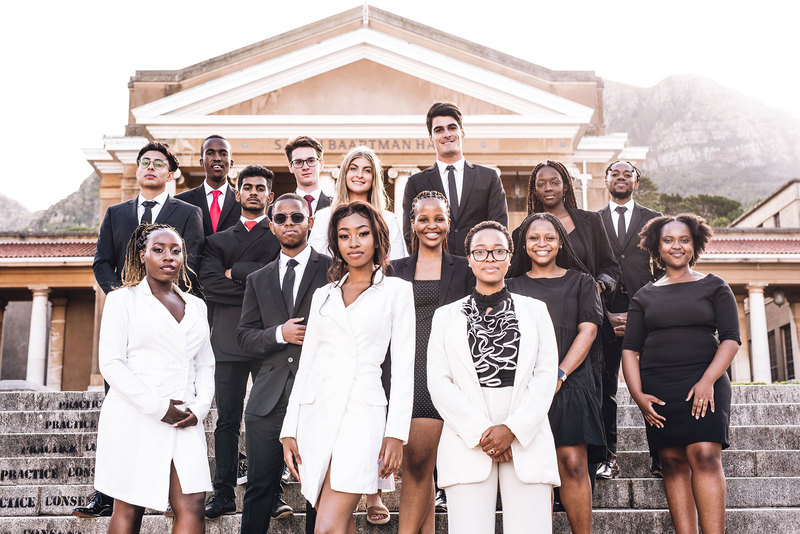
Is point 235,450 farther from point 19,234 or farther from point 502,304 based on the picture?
point 19,234

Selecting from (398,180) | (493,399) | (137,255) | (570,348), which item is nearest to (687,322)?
(570,348)

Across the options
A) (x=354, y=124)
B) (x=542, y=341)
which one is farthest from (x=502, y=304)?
(x=354, y=124)

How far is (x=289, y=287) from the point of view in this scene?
17.9ft

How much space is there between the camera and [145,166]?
6.30m

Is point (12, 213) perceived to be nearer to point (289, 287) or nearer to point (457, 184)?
point (457, 184)

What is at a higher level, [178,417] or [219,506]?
[178,417]

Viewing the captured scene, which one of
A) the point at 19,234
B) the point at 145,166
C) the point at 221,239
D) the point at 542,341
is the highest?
the point at 19,234

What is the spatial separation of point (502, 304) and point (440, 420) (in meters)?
0.81

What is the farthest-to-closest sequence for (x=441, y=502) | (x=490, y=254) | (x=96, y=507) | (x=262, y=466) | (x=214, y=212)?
(x=214, y=212) → (x=96, y=507) → (x=441, y=502) → (x=262, y=466) → (x=490, y=254)

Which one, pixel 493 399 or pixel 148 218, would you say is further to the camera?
pixel 148 218

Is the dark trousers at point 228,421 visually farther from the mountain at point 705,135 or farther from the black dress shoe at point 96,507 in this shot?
the mountain at point 705,135

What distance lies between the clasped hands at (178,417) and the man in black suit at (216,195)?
255 cm

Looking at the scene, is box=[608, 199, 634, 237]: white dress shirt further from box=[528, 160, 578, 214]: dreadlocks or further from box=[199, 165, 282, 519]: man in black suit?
box=[199, 165, 282, 519]: man in black suit

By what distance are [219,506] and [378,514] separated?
115 cm
